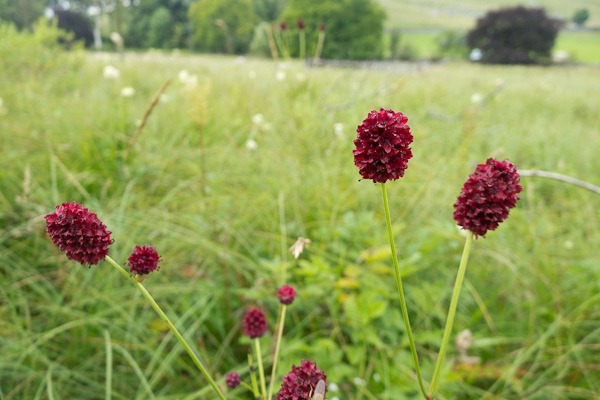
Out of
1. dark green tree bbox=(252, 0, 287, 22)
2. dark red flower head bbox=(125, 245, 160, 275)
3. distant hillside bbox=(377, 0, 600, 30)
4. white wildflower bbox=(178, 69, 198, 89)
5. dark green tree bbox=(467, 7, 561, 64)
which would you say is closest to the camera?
dark red flower head bbox=(125, 245, 160, 275)

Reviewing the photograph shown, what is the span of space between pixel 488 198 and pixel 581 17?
194 ft

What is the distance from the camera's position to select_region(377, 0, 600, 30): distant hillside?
45625 mm

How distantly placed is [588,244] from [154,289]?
2405mm

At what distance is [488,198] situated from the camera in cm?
56

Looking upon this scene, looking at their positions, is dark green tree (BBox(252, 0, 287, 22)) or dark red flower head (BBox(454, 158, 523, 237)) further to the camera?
dark green tree (BBox(252, 0, 287, 22))

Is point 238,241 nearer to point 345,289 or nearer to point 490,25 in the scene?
point 345,289

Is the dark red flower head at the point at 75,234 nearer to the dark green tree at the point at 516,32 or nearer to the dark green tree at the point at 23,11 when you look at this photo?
the dark green tree at the point at 23,11

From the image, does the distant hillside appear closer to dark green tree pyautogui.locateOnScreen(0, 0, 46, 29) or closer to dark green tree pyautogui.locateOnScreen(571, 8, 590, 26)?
dark green tree pyautogui.locateOnScreen(571, 8, 590, 26)

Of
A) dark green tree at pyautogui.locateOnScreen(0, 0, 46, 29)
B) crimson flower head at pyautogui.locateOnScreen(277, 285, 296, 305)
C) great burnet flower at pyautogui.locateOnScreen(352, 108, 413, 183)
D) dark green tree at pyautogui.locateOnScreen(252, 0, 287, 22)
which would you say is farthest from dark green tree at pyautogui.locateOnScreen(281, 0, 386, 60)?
great burnet flower at pyautogui.locateOnScreen(352, 108, 413, 183)

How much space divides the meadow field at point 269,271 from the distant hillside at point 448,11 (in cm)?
4358

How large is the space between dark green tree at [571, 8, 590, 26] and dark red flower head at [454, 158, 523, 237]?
5744cm

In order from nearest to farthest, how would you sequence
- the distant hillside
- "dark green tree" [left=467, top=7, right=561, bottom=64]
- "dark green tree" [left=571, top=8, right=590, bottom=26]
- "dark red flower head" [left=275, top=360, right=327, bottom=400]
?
"dark red flower head" [left=275, top=360, right=327, bottom=400]
"dark green tree" [left=467, top=7, right=561, bottom=64]
the distant hillside
"dark green tree" [left=571, top=8, right=590, bottom=26]

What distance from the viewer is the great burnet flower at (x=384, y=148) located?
50cm

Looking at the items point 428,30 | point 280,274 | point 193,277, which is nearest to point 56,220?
point 280,274
